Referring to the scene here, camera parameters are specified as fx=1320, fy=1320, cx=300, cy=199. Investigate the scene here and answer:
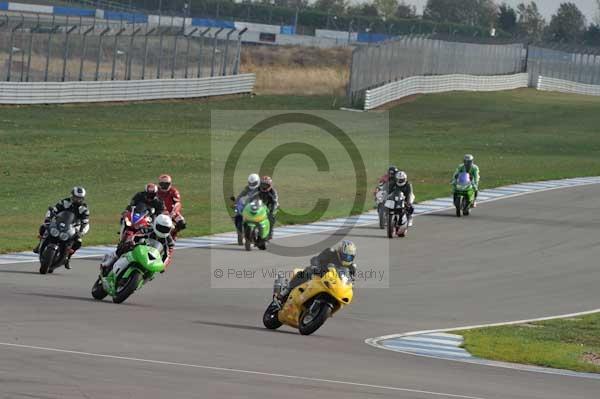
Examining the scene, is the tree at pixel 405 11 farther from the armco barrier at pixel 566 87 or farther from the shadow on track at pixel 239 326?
the shadow on track at pixel 239 326

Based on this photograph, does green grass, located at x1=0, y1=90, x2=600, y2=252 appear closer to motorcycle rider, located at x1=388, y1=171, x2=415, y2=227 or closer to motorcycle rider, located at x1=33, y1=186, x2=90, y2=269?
motorcycle rider, located at x1=388, y1=171, x2=415, y2=227

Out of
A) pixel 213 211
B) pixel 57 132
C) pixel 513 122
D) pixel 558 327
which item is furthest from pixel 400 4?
pixel 558 327

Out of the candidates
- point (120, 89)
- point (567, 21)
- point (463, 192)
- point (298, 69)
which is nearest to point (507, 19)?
point (567, 21)

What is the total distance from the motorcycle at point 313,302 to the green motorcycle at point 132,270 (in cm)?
205

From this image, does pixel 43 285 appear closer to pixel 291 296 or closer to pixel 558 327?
pixel 291 296

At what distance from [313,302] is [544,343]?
3766 millimetres

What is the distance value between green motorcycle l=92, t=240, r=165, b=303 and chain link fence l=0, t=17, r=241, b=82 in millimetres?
37946

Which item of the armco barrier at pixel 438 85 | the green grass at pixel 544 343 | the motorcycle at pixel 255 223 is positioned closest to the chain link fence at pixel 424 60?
the armco barrier at pixel 438 85

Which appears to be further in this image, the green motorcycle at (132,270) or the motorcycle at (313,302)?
the green motorcycle at (132,270)

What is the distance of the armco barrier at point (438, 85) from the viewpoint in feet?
233

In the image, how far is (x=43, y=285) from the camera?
21.1m

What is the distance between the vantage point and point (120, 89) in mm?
63312

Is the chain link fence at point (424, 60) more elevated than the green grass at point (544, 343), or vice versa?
the chain link fence at point (424, 60)

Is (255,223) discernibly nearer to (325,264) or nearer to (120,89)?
(325,264)
